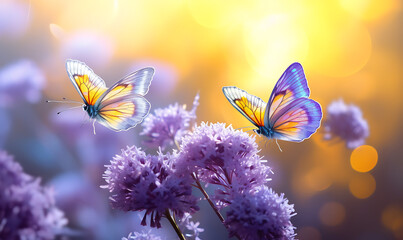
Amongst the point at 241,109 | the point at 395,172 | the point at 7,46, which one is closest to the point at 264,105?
the point at 241,109

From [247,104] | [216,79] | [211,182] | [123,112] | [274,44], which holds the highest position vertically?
[274,44]

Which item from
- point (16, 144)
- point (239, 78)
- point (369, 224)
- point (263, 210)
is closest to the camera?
point (263, 210)

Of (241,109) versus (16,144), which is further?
(16,144)

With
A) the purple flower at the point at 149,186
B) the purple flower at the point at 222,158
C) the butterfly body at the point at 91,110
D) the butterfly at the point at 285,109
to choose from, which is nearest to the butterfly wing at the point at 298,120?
the butterfly at the point at 285,109

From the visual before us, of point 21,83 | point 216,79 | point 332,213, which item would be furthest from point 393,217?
point 21,83

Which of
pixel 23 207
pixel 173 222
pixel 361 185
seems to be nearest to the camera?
pixel 23 207

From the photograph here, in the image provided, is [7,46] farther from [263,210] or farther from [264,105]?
[263,210]

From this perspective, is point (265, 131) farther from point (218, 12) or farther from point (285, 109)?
point (218, 12)

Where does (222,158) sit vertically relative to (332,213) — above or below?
below
